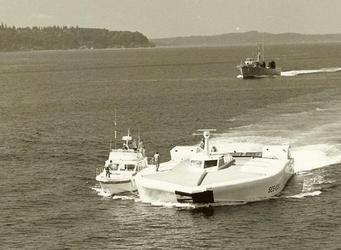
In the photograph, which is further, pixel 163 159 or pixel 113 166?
pixel 163 159

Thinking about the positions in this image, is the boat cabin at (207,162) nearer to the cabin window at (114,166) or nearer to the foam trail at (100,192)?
the cabin window at (114,166)

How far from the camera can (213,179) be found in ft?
220

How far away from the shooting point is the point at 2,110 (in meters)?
158

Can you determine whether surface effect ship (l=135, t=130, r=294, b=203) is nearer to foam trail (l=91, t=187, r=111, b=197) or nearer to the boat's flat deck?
the boat's flat deck

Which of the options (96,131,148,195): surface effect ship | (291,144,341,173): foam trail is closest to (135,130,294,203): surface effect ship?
(96,131,148,195): surface effect ship

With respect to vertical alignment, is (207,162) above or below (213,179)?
above

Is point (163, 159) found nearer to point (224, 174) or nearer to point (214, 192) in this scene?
point (224, 174)

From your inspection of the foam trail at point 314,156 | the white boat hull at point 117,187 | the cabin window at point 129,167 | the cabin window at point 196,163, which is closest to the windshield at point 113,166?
the cabin window at point 129,167

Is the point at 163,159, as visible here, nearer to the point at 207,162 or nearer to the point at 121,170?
the point at 121,170

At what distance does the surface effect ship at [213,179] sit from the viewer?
65.1 metres

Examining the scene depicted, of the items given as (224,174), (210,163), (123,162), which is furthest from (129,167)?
(224,174)

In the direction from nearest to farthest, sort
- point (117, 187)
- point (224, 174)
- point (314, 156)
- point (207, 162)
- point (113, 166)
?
point (224, 174)
point (207, 162)
point (117, 187)
point (113, 166)
point (314, 156)

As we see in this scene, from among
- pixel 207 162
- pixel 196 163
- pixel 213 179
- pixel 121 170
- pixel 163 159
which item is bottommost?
pixel 163 159

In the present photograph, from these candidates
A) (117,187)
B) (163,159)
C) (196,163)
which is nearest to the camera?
(196,163)
